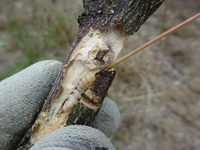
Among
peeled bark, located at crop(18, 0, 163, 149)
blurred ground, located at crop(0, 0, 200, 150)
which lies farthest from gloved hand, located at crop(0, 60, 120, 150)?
blurred ground, located at crop(0, 0, 200, 150)

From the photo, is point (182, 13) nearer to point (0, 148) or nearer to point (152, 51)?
point (152, 51)

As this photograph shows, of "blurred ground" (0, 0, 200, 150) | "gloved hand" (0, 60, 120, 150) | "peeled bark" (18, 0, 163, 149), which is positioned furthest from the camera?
"blurred ground" (0, 0, 200, 150)

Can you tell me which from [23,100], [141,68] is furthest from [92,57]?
[141,68]

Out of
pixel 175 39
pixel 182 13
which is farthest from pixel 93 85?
pixel 182 13

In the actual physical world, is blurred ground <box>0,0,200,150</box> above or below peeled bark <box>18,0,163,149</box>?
below

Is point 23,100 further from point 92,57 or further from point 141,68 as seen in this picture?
point 141,68

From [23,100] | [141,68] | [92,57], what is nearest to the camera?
[92,57]

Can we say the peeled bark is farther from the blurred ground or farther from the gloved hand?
the blurred ground
